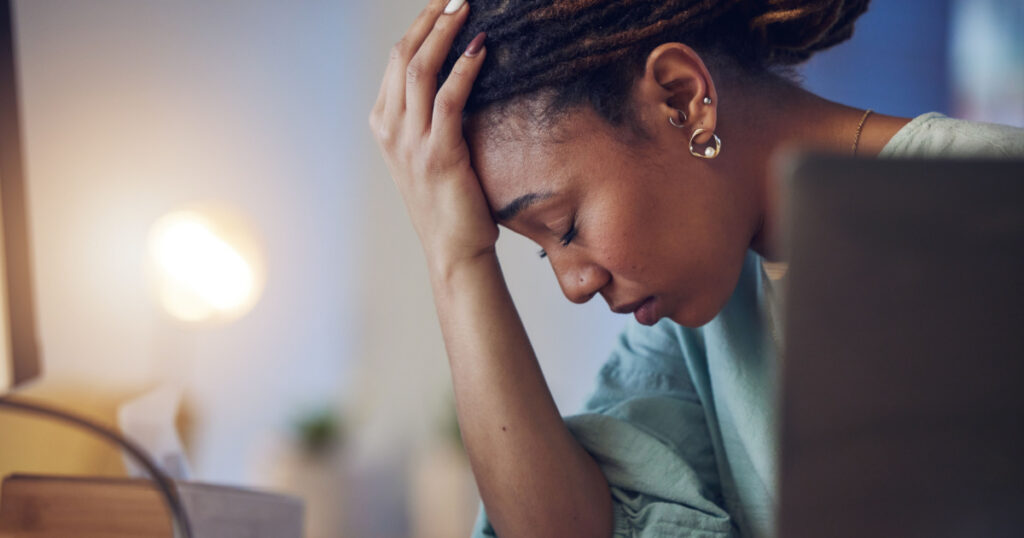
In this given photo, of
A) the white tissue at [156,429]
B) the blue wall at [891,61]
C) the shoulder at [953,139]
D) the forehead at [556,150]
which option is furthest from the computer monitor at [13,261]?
the blue wall at [891,61]

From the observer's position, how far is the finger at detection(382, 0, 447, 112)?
0.72 m

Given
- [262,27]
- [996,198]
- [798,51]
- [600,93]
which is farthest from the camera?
[262,27]

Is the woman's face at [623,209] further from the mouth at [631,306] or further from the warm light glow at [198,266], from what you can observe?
the warm light glow at [198,266]

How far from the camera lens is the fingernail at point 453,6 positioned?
0.69m

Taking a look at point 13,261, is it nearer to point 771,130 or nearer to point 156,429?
point 156,429

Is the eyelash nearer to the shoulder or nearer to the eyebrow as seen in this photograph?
the eyebrow

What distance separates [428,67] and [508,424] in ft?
1.08

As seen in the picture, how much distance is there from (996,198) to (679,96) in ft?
1.49

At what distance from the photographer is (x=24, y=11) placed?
1.92m

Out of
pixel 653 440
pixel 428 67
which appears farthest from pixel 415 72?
pixel 653 440

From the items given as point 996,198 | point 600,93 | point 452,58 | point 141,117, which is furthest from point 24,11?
point 996,198

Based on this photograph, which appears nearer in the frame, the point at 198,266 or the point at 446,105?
the point at 446,105

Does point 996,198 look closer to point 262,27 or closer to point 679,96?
point 679,96

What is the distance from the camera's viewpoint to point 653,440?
2.35ft
